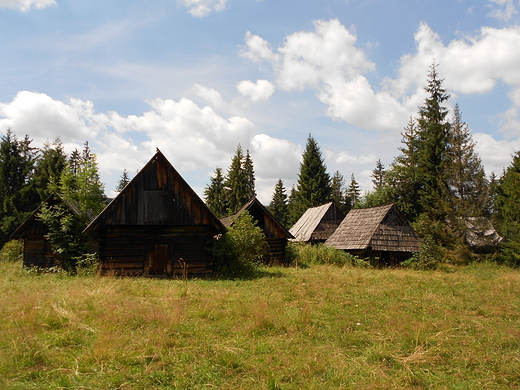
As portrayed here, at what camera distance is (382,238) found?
2427cm

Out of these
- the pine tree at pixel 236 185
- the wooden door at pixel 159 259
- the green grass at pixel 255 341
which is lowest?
the green grass at pixel 255 341

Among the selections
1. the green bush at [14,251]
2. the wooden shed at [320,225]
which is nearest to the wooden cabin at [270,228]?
the wooden shed at [320,225]

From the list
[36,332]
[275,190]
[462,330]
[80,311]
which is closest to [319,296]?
[462,330]

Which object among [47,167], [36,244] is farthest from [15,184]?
[36,244]

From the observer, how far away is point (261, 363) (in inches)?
240

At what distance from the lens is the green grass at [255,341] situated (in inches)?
218

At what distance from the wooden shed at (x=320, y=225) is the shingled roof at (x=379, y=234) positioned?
4507mm

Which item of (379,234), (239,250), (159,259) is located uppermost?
(379,234)

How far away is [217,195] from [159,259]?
3688 centimetres

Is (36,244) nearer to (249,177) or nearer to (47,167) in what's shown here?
(47,167)

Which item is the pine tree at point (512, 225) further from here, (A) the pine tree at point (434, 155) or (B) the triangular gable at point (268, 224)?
(B) the triangular gable at point (268, 224)

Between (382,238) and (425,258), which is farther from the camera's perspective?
(382,238)

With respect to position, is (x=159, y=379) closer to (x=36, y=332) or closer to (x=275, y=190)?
(x=36, y=332)

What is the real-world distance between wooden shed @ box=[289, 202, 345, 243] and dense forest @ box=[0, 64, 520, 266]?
292 inches
